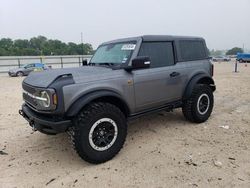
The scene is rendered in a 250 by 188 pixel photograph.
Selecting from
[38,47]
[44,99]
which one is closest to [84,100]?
[44,99]

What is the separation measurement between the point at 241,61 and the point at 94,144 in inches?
1774

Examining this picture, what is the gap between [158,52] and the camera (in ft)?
13.8

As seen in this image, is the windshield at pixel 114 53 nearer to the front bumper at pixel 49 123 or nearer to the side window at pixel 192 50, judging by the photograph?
the side window at pixel 192 50

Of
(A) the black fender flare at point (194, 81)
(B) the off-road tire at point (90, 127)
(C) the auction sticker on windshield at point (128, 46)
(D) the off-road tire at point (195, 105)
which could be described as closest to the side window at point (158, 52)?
(C) the auction sticker on windshield at point (128, 46)

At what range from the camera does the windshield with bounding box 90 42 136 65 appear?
3.89 meters

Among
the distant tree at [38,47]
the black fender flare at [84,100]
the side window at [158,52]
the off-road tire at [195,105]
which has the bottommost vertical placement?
the off-road tire at [195,105]

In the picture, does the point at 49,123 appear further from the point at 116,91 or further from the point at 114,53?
the point at 114,53

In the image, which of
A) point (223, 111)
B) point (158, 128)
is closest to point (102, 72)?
point (158, 128)

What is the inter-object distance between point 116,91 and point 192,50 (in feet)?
7.63

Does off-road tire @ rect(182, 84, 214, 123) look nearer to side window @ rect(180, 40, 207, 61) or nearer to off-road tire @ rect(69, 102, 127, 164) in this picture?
side window @ rect(180, 40, 207, 61)

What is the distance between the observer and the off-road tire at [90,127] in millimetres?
3070

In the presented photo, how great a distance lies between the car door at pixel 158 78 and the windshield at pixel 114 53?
0.74 feet

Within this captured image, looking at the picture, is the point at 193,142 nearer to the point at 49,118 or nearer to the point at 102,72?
the point at 102,72

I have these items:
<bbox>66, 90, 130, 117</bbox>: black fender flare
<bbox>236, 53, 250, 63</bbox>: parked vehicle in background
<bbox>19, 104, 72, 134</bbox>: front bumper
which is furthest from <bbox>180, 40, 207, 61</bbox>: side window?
<bbox>236, 53, 250, 63</bbox>: parked vehicle in background
